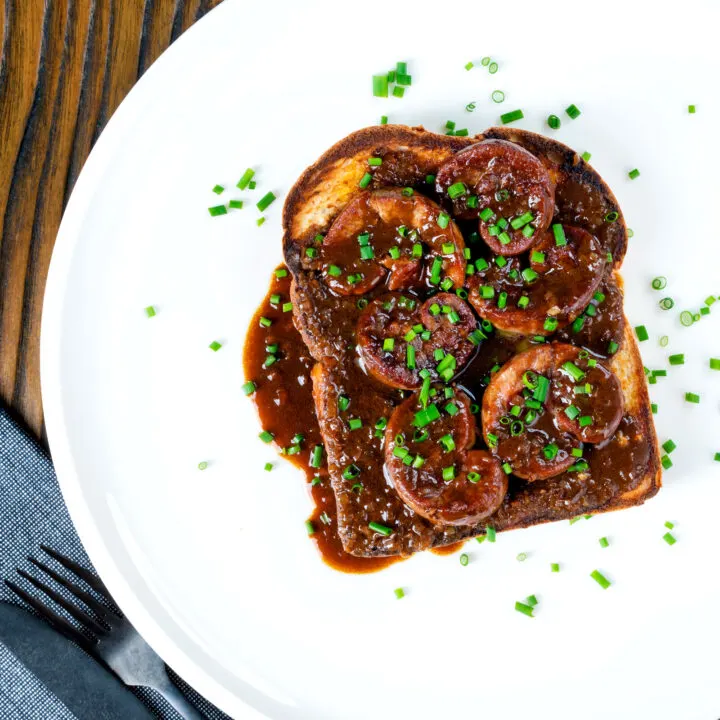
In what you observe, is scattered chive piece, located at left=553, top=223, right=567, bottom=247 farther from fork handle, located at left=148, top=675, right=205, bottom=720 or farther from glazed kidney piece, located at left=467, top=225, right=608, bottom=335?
fork handle, located at left=148, top=675, right=205, bottom=720

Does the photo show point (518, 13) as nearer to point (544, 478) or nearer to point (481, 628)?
point (544, 478)

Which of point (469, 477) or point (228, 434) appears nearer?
point (469, 477)

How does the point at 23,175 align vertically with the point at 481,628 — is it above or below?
above

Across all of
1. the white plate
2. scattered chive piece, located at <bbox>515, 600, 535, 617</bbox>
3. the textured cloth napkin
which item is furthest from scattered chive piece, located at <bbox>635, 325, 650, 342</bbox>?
the textured cloth napkin

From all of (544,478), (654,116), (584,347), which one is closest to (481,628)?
(544,478)

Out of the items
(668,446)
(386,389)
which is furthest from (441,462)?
(668,446)

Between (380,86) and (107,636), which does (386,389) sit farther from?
(107,636)
